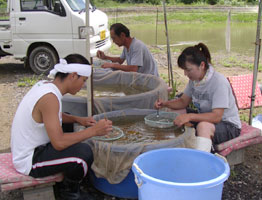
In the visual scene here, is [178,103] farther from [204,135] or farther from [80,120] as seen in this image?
[80,120]

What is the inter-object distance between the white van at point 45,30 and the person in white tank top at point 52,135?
15.5 feet

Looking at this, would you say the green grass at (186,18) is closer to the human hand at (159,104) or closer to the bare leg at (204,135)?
the human hand at (159,104)

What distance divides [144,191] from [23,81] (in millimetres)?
5760

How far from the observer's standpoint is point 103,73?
4746 millimetres

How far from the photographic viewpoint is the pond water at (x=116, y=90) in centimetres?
434

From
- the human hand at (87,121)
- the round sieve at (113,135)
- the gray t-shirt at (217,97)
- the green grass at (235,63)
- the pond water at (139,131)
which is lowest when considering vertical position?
the green grass at (235,63)

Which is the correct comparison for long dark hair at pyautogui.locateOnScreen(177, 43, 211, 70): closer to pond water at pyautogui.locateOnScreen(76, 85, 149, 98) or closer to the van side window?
pond water at pyautogui.locateOnScreen(76, 85, 149, 98)

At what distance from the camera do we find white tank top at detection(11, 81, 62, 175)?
2.25 m

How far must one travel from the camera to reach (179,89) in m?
6.15

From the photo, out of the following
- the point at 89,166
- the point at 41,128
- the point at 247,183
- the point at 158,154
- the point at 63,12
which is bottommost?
the point at 247,183

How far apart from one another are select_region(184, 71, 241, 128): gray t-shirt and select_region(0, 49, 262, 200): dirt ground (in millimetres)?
514

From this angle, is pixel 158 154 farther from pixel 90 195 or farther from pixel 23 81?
pixel 23 81

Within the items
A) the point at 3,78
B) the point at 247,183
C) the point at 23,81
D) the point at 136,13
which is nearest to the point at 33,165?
the point at 247,183

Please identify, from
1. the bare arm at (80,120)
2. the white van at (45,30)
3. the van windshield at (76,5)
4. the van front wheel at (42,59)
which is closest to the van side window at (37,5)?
the white van at (45,30)
